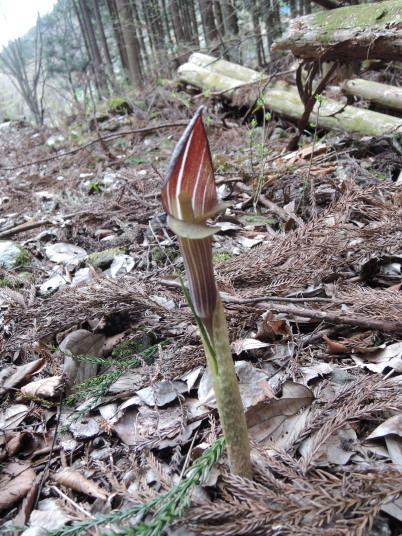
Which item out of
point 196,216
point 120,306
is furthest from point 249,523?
point 120,306

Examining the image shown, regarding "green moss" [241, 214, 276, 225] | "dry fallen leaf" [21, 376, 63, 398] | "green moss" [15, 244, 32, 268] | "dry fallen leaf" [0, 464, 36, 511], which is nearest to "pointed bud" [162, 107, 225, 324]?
"dry fallen leaf" [0, 464, 36, 511]

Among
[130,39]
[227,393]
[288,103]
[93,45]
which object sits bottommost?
[288,103]

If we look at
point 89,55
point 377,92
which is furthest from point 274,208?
point 89,55

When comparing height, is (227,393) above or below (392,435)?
above

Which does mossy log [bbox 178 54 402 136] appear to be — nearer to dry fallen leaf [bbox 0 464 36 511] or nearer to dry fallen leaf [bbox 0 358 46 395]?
dry fallen leaf [bbox 0 358 46 395]

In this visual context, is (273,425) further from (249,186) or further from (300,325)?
(249,186)

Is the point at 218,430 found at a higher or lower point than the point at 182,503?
lower

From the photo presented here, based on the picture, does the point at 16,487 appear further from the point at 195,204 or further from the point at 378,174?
the point at 378,174
